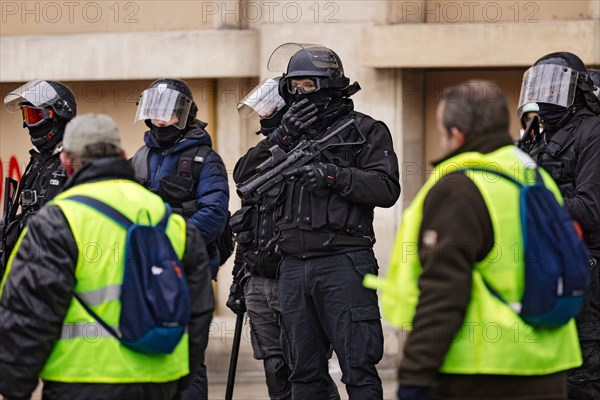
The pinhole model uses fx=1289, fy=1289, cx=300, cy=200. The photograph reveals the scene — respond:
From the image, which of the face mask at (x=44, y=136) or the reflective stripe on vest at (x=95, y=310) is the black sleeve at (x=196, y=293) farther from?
the face mask at (x=44, y=136)

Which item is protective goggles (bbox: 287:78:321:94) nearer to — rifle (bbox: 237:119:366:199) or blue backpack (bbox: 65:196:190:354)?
rifle (bbox: 237:119:366:199)

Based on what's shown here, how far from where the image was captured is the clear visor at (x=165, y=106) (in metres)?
6.96

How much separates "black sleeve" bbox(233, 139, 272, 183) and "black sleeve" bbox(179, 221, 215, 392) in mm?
2014

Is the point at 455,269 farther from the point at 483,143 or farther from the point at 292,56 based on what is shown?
the point at 292,56

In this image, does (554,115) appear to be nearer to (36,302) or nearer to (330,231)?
(330,231)

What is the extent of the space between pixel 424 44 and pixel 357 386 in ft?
10.1

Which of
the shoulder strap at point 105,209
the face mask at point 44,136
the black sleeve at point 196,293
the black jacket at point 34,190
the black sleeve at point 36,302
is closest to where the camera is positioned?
the black sleeve at point 36,302

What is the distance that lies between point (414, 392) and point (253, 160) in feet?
10.0

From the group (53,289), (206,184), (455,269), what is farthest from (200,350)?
(206,184)

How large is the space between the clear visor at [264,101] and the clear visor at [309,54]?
105mm

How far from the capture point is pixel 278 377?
23.0 ft

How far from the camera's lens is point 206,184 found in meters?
6.91

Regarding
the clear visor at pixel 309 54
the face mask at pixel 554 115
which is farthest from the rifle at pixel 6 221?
the face mask at pixel 554 115

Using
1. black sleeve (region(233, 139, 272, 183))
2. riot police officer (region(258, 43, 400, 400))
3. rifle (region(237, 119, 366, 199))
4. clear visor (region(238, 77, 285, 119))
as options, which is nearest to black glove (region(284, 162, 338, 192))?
riot police officer (region(258, 43, 400, 400))
